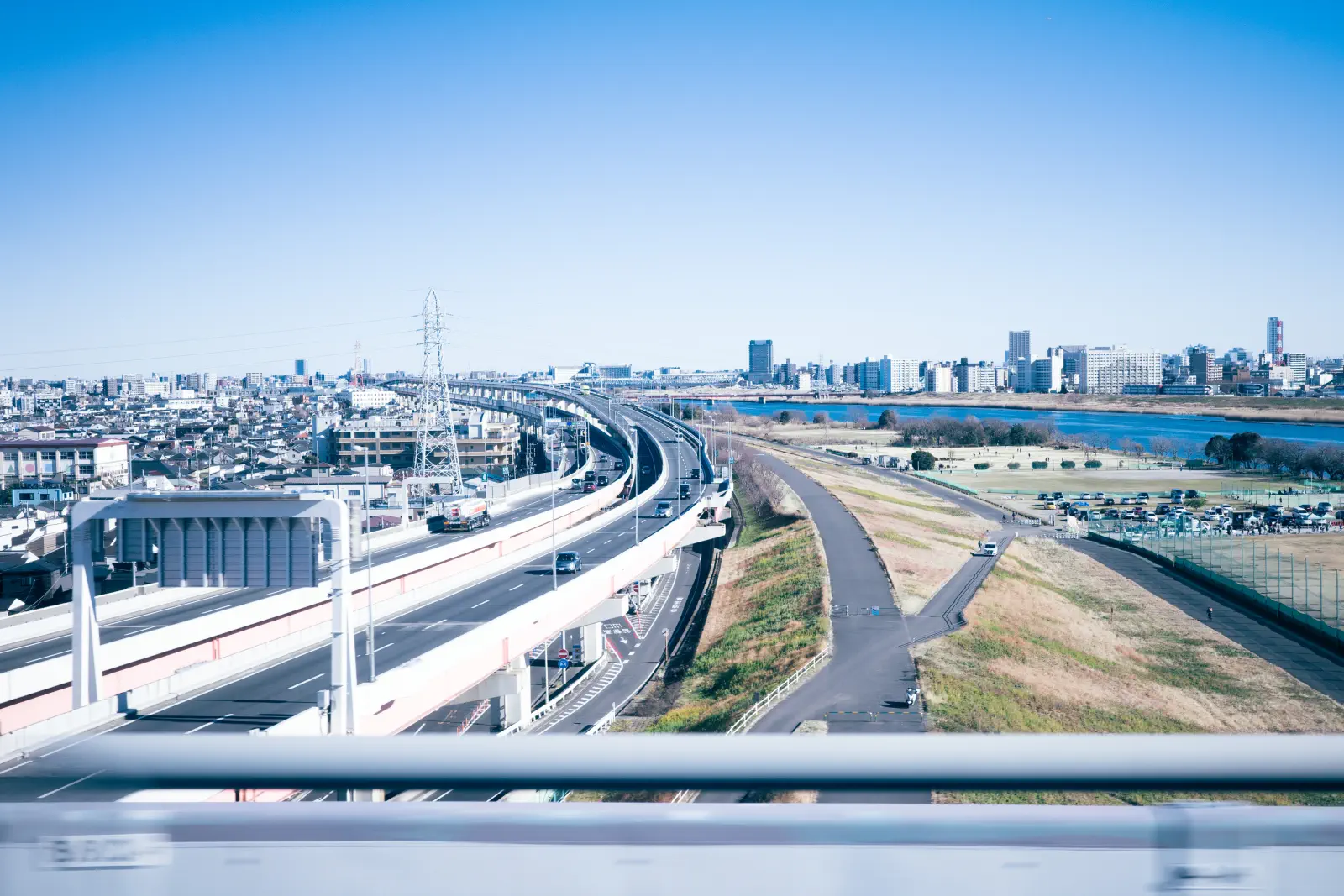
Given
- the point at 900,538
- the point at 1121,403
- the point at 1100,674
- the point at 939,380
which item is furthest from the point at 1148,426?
the point at 939,380

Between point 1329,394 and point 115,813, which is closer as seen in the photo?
point 115,813

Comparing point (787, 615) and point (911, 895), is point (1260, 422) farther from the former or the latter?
point (911, 895)

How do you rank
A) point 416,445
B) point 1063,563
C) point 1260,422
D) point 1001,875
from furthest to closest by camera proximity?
1. point 1260,422
2. point 416,445
3. point 1063,563
4. point 1001,875

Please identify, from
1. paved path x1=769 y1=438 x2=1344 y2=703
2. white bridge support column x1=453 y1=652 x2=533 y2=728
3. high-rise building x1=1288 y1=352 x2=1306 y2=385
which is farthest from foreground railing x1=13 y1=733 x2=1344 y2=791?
high-rise building x1=1288 y1=352 x2=1306 y2=385

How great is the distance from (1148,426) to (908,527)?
21267mm

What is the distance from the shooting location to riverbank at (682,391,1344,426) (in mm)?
25875

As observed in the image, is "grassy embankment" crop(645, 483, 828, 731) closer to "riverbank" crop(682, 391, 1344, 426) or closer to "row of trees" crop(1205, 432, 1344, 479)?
"row of trees" crop(1205, 432, 1344, 479)

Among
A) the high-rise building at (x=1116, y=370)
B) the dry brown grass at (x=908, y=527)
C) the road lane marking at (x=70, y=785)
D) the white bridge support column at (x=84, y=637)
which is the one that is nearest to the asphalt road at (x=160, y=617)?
the white bridge support column at (x=84, y=637)

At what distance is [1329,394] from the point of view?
29500mm

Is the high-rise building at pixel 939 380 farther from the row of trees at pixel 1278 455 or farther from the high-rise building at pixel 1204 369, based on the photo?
the row of trees at pixel 1278 455

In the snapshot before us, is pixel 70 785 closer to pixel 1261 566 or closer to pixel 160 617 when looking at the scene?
pixel 160 617

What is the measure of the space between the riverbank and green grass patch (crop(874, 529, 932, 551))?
1344cm

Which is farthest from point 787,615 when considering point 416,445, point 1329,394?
point 1329,394

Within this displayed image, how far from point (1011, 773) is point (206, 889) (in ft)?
2.53
